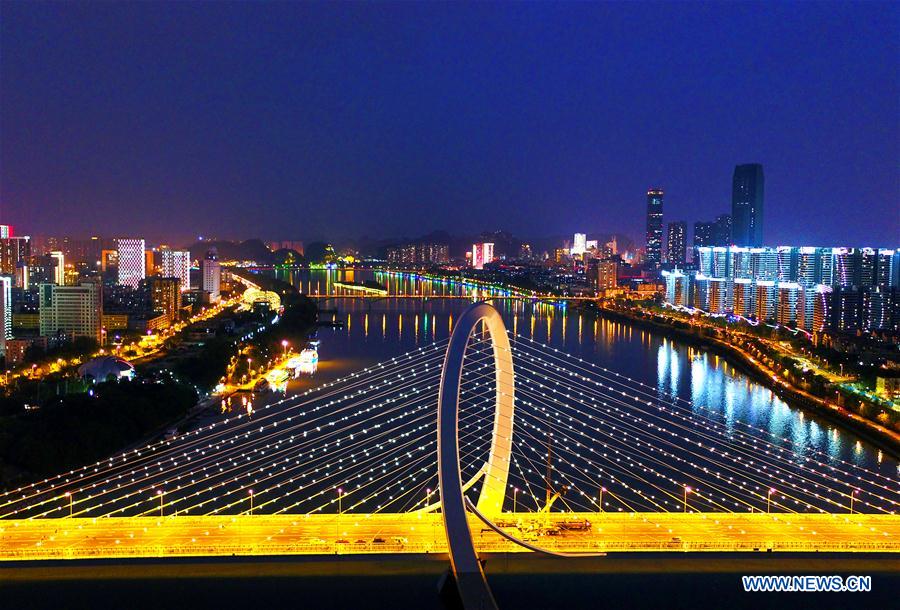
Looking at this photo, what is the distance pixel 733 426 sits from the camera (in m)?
6.60

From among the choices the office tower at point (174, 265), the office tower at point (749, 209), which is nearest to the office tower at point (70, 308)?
the office tower at point (174, 265)

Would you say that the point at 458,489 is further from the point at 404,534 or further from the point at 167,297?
the point at 167,297

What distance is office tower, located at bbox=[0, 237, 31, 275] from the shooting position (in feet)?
66.6

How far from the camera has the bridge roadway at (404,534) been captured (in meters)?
3.42

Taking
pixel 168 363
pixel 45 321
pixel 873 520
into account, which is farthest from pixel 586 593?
pixel 45 321

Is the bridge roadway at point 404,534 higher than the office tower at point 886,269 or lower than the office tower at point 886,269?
lower

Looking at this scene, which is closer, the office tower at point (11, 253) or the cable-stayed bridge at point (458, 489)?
the cable-stayed bridge at point (458, 489)

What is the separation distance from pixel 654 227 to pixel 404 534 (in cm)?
3784

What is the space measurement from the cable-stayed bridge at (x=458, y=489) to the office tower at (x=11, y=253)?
1580 cm

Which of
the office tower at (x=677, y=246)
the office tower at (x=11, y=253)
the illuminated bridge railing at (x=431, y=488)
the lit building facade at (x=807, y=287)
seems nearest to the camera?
the illuminated bridge railing at (x=431, y=488)

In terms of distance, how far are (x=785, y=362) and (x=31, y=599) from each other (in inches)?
350

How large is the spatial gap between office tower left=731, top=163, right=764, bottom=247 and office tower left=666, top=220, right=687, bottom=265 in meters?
6.92

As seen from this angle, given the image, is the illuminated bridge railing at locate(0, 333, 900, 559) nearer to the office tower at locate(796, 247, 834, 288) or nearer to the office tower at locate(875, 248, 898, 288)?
the office tower at locate(875, 248, 898, 288)

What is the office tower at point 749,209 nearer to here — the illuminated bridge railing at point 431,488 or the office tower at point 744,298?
the office tower at point 744,298
